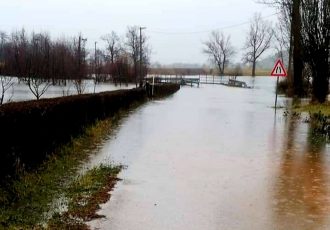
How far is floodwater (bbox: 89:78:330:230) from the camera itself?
6000 mm

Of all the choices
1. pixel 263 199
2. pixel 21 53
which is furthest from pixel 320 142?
pixel 21 53

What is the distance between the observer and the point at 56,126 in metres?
10.2

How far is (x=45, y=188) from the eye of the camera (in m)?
7.29

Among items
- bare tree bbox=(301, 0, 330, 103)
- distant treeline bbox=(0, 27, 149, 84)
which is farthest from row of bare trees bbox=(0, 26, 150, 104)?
bare tree bbox=(301, 0, 330, 103)

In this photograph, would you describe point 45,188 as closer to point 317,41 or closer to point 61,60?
point 317,41

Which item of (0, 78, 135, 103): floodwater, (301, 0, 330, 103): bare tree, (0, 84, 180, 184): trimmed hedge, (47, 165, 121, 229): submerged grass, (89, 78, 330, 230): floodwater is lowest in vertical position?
(0, 78, 135, 103): floodwater

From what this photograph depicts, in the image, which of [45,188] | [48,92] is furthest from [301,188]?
[48,92]

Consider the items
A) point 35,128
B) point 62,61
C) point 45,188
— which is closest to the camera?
point 45,188

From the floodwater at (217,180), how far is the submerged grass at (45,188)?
17.4 inches

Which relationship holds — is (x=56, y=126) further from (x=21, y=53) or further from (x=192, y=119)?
(x=21, y=53)

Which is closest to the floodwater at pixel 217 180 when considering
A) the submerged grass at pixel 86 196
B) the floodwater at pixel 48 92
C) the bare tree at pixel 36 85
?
the submerged grass at pixel 86 196

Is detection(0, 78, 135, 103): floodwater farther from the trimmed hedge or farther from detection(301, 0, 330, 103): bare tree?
detection(301, 0, 330, 103): bare tree

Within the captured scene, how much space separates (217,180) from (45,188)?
9.32 ft

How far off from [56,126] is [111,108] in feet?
31.1
